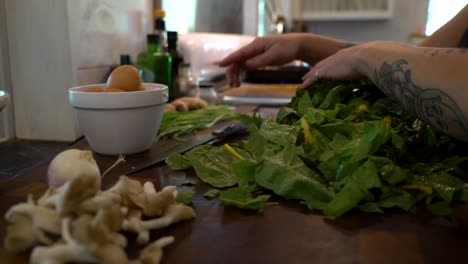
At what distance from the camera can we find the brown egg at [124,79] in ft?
2.56

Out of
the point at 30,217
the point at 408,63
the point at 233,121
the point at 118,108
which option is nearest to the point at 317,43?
the point at 233,121

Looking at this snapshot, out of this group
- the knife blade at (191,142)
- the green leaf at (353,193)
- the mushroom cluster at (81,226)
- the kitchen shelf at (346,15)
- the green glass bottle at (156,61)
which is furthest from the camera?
the kitchen shelf at (346,15)

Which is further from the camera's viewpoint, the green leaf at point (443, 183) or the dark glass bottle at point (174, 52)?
the dark glass bottle at point (174, 52)

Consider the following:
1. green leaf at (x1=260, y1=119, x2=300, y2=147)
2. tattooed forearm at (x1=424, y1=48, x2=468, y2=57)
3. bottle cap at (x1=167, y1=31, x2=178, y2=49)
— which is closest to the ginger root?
bottle cap at (x1=167, y1=31, x2=178, y2=49)

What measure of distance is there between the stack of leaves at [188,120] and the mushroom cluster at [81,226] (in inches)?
19.0

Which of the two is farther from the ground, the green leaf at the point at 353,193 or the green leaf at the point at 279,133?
the green leaf at the point at 279,133

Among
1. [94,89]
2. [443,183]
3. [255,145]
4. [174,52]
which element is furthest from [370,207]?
[174,52]

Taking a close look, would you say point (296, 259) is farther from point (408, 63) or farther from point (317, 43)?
point (317, 43)

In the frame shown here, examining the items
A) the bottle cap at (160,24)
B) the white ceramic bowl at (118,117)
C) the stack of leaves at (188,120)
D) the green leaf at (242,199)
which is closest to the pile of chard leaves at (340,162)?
the green leaf at (242,199)

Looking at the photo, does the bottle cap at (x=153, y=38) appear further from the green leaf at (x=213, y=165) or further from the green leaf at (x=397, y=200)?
the green leaf at (x=397, y=200)

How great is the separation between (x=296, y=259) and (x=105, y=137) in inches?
18.6

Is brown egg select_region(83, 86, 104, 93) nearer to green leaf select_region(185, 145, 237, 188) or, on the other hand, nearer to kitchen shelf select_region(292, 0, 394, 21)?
green leaf select_region(185, 145, 237, 188)

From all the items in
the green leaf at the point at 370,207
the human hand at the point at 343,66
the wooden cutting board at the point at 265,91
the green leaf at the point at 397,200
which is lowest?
the green leaf at the point at 370,207

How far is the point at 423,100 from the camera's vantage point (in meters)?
0.65
